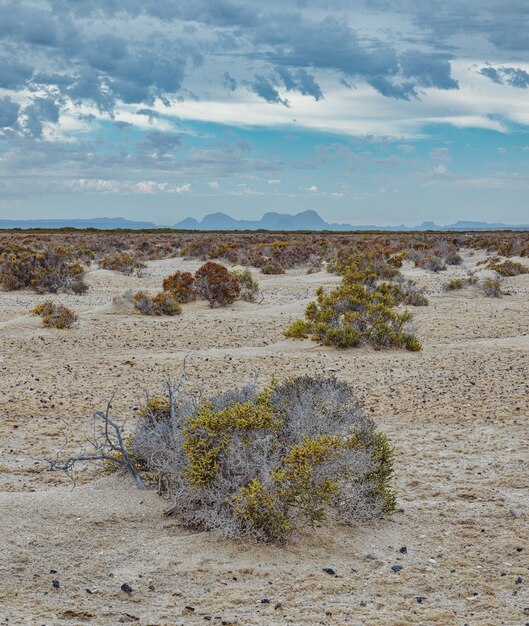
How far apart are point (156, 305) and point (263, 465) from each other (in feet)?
40.6

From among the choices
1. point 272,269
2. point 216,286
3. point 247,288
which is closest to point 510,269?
point 272,269

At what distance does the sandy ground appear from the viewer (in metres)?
4.33

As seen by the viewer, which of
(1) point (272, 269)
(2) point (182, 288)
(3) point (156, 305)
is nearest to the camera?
(3) point (156, 305)

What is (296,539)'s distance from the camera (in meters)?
5.07

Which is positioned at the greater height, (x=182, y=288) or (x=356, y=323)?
(x=182, y=288)

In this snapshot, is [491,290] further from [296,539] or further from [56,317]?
[296,539]

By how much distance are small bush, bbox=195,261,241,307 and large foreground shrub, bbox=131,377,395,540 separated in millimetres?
13034

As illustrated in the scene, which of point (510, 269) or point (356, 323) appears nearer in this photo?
point (356, 323)

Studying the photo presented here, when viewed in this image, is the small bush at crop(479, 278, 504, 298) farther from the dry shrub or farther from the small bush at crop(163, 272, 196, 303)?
the dry shrub

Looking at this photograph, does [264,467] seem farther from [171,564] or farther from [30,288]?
[30,288]

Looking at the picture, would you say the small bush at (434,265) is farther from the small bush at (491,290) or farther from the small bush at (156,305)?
the small bush at (156,305)

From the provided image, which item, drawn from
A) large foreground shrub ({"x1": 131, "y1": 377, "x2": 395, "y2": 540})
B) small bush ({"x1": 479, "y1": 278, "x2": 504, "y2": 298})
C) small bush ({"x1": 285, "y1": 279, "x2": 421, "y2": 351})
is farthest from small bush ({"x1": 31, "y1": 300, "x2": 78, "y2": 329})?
small bush ({"x1": 479, "y1": 278, "x2": 504, "y2": 298})

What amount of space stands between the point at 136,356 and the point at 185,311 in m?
5.79

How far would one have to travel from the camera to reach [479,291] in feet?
67.7
